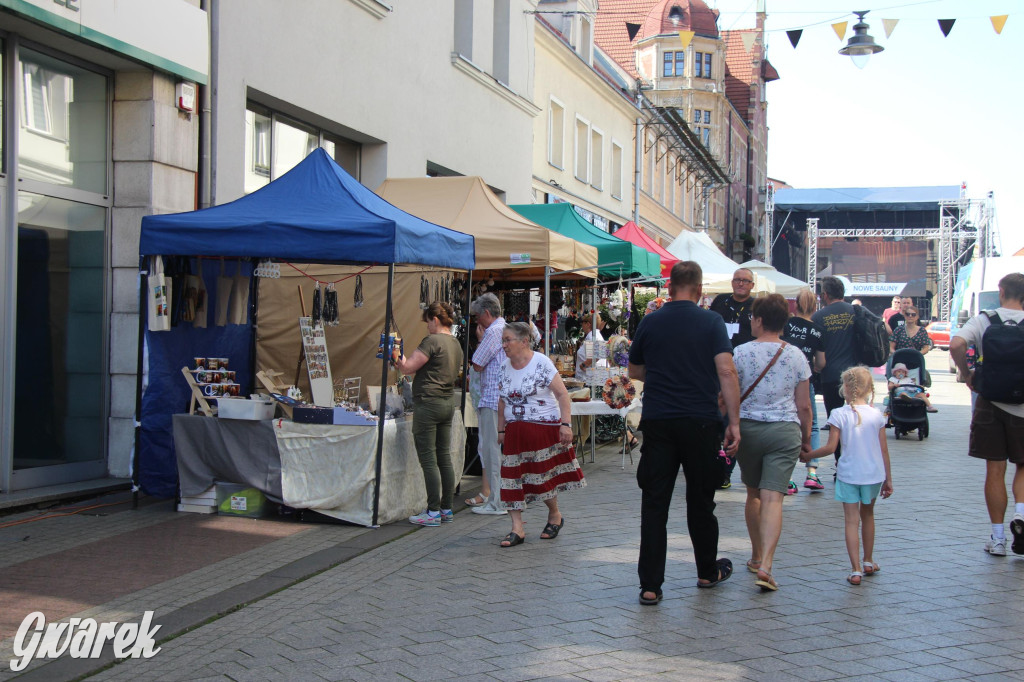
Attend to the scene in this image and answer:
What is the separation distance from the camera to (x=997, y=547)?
6922mm

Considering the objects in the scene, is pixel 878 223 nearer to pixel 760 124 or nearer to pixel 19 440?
pixel 760 124

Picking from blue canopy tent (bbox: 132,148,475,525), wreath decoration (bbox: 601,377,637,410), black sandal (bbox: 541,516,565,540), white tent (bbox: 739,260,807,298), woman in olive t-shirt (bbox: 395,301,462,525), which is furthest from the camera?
white tent (bbox: 739,260,807,298)

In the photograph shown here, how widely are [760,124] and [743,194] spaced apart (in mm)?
6784

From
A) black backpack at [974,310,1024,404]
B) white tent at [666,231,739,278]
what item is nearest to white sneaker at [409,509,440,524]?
black backpack at [974,310,1024,404]

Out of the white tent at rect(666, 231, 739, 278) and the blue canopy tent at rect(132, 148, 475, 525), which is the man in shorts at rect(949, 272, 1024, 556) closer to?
the blue canopy tent at rect(132, 148, 475, 525)

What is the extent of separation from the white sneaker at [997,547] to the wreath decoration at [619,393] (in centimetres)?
432

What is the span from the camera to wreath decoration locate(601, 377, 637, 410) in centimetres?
1070

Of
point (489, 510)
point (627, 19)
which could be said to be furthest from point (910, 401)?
→ point (627, 19)

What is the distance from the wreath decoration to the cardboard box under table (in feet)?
10.2

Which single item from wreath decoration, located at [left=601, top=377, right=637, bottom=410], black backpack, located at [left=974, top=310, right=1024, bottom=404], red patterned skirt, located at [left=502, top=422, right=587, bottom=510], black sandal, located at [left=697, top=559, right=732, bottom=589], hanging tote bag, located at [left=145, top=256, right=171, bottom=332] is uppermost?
hanging tote bag, located at [left=145, top=256, right=171, bottom=332]

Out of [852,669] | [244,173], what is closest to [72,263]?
[244,173]

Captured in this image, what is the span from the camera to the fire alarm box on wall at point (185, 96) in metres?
9.41

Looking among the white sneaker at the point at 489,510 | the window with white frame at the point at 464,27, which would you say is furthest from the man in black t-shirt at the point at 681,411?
the window with white frame at the point at 464,27

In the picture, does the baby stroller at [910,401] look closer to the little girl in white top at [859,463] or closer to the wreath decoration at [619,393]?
the wreath decoration at [619,393]
